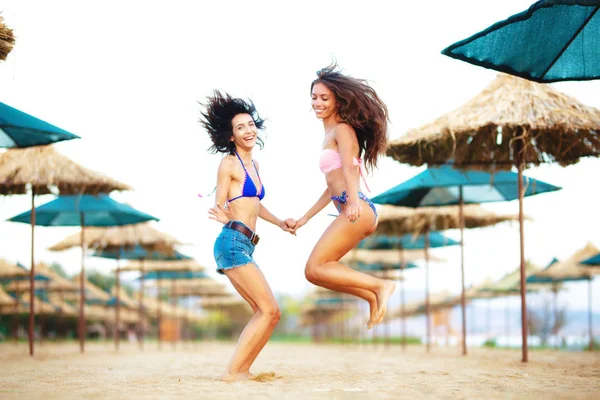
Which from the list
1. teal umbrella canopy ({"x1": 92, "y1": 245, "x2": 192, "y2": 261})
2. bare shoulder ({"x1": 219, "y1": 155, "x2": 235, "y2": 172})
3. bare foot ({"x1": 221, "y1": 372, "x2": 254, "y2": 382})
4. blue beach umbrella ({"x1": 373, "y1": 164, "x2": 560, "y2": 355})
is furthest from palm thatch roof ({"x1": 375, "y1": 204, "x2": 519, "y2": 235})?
bare foot ({"x1": 221, "y1": 372, "x2": 254, "y2": 382})

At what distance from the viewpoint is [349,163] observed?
217 inches

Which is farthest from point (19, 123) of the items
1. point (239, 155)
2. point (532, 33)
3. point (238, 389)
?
point (532, 33)

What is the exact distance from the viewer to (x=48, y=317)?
41938 millimetres

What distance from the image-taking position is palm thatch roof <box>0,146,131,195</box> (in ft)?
38.2

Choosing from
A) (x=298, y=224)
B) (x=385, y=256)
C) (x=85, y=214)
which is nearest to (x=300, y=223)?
(x=298, y=224)

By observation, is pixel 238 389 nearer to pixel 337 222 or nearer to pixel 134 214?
pixel 337 222

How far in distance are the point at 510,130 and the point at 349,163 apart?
4675 mm

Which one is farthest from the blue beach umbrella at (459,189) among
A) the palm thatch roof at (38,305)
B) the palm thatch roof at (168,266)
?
the palm thatch roof at (38,305)

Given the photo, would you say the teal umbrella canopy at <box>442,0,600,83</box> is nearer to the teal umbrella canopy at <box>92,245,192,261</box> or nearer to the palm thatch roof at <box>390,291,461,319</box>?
the teal umbrella canopy at <box>92,245,192,261</box>

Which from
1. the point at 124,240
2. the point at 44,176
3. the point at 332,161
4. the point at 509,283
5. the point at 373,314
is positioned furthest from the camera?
the point at 509,283

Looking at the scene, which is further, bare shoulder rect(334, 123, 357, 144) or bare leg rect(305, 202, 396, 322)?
bare shoulder rect(334, 123, 357, 144)

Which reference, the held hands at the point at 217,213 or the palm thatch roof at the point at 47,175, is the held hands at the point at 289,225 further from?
the palm thatch roof at the point at 47,175

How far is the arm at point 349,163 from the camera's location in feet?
17.7

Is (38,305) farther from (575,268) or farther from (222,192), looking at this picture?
(222,192)
